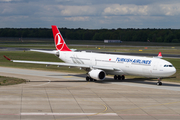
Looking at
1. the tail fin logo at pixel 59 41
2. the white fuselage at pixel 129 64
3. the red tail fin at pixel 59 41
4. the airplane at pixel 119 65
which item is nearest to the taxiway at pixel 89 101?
the airplane at pixel 119 65

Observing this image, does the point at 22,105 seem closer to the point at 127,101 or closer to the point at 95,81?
the point at 127,101

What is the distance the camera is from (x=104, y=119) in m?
22.0

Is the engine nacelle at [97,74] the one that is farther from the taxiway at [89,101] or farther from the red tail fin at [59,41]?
the red tail fin at [59,41]

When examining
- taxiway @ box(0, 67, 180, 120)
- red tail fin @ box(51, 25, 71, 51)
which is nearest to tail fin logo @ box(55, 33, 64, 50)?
red tail fin @ box(51, 25, 71, 51)

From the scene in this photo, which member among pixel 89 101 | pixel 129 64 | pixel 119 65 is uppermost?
pixel 129 64

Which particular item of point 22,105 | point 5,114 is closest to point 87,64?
point 22,105

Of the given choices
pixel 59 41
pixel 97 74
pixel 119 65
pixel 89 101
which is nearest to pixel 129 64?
pixel 119 65

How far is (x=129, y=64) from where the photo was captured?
4144 centimetres

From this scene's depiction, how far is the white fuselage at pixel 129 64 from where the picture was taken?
38.3m

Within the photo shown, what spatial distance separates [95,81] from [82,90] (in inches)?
344

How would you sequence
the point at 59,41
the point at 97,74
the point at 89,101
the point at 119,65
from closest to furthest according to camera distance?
the point at 89,101 → the point at 97,74 → the point at 119,65 → the point at 59,41

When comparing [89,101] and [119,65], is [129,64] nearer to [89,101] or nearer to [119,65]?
[119,65]

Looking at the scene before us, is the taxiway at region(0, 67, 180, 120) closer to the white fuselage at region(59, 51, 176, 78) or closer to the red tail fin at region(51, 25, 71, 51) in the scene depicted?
the white fuselage at region(59, 51, 176, 78)

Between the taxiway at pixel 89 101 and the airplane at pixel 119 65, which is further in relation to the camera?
the airplane at pixel 119 65
